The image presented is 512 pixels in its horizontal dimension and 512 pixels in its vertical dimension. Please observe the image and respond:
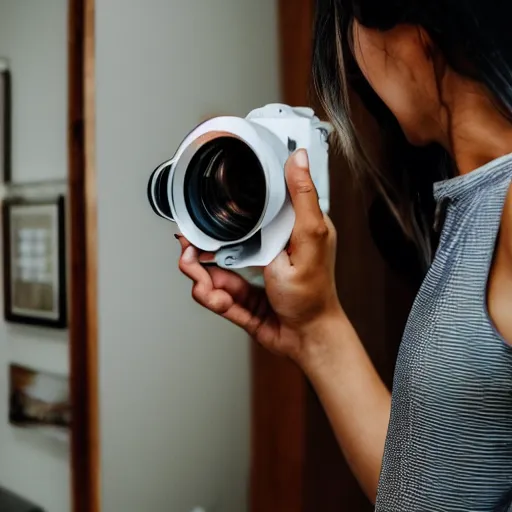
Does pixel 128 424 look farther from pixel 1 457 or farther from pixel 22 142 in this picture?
pixel 22 142

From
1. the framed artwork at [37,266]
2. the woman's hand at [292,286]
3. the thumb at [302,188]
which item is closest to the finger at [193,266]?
the woman's hand at [292,286]

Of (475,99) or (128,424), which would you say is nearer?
(475,99)

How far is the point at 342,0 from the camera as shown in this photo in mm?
433

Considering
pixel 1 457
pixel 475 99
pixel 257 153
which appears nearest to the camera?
pixel 475 99

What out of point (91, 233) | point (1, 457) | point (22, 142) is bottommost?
point (1, 457)

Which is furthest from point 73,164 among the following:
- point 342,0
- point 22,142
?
point 342,0

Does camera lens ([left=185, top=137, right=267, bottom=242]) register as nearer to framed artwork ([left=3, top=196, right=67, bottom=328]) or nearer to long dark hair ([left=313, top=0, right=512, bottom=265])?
long dark hair ([left=313, top=0, right=512, bottom=265])

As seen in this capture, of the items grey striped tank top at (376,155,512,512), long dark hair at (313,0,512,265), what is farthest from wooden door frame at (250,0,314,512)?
grey striped tank top at (376,155,512,512)

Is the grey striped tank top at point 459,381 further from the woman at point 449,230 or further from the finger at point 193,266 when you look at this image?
the finger at point 193,266

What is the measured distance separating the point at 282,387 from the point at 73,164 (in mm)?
404

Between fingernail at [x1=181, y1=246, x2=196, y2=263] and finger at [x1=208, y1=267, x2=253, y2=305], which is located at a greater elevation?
fingernail at [x1=181, y1=246, x2=196, y2=263]

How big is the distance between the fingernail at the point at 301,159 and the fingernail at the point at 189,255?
0.12 meters

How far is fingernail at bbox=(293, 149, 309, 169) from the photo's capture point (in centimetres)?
49

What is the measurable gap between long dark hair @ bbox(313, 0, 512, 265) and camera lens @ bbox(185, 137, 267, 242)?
3.3 inches
